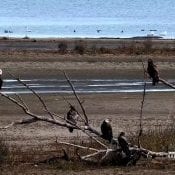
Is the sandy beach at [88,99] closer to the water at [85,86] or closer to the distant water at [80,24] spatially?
the water at [85,86]

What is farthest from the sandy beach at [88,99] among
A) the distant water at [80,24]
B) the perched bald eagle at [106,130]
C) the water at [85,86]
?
the distant water at [80,24]

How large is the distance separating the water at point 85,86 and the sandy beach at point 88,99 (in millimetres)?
1038

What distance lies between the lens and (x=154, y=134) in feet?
58.3

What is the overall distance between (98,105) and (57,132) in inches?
204

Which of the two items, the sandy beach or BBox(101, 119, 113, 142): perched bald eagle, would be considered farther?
the sandy beach

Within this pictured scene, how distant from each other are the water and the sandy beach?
104cm

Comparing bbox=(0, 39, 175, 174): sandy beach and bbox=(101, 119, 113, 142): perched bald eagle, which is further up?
bbox=(101, 119, 113, 142): perched bald eagle

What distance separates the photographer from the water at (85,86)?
28891mm

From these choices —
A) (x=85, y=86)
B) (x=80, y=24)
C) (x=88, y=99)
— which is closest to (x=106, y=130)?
(x=88, y=99)

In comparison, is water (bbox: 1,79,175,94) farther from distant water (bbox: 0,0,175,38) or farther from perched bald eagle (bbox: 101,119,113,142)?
distant water (bbox: 0,0,175,38)

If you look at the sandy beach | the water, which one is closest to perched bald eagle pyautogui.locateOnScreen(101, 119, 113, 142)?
the sandy beach

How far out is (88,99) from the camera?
26953 millimetres

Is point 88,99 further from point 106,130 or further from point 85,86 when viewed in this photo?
point 106,130

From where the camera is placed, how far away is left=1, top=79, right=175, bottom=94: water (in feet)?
94.8
